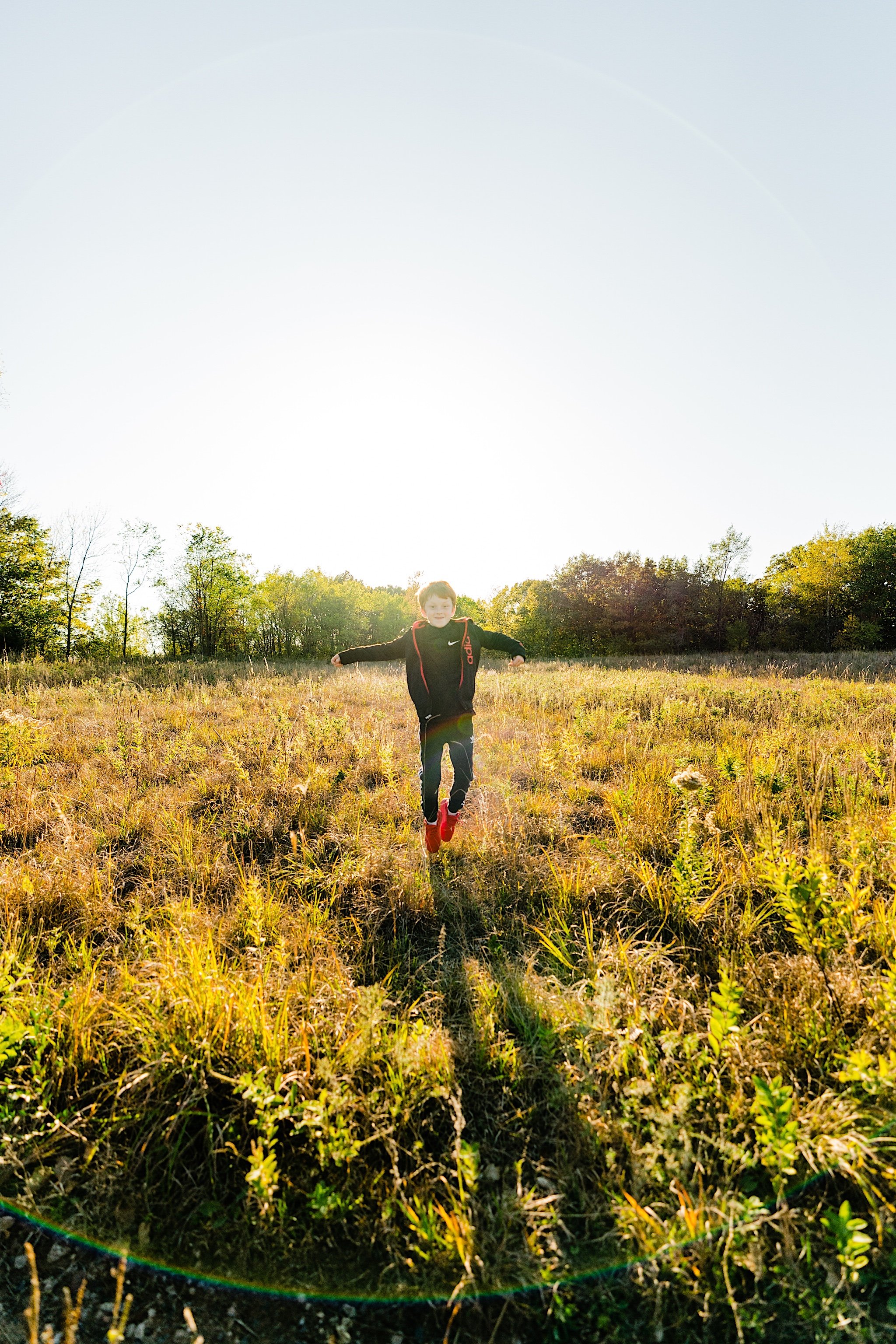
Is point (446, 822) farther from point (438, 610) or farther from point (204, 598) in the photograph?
point (204, 598)

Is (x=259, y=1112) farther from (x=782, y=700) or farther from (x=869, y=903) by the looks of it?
(x=782, y=700)

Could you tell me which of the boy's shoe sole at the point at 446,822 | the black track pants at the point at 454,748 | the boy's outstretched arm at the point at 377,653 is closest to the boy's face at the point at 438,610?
the boy's outstretched arm at the point at 377,653

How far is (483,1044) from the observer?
8.46 feet

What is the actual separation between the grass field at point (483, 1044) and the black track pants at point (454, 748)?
1.31 ft

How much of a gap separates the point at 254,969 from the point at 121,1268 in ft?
5.35

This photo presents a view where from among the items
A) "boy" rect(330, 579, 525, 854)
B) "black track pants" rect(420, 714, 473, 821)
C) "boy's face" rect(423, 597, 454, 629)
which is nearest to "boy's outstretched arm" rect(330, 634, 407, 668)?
"boy" rect(330, 579, 525, 854)

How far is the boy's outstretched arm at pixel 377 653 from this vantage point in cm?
489

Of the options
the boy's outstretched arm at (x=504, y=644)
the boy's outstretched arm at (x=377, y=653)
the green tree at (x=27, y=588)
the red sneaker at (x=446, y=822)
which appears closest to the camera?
the red sneaker at (x=446, y=822)

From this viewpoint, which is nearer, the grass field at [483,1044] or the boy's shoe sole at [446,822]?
the grass field at [483,1044]

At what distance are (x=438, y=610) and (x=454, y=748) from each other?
126 cm

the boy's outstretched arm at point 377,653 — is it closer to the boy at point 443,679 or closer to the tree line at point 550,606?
the boy at point 443,679

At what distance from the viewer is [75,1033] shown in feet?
8.20

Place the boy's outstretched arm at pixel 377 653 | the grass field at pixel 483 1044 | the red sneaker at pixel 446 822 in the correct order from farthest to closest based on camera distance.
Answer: the boy's outstretched arm at pixel 377 653 → the red sneaker at pixel 446 822 → the grass field at pixel 483 1044

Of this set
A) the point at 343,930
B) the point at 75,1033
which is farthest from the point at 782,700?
the point at 75,1033
